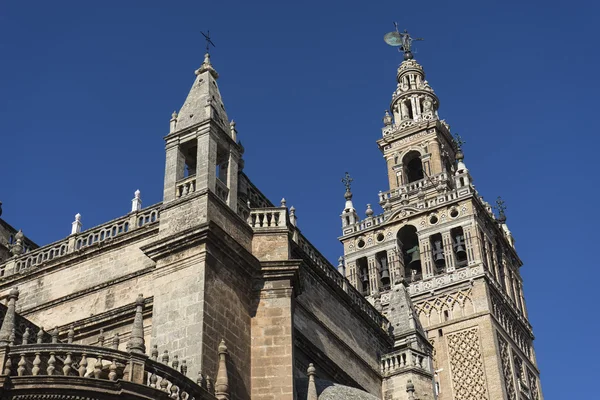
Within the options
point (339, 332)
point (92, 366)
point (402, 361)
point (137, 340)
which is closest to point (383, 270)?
point (402, 361)

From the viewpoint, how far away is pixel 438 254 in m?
41.7

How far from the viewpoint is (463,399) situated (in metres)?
37.6

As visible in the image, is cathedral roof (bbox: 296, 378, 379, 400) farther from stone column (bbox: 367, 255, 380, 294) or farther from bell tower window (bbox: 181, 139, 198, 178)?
stone column (bbox: 367, 255, 380, 294)

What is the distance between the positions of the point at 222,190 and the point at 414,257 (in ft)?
80.6

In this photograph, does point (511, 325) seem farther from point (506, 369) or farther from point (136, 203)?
point (136, 203)

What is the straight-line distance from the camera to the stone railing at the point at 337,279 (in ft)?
73.8

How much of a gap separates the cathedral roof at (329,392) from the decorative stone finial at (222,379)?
100 inches

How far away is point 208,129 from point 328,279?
17.1ft

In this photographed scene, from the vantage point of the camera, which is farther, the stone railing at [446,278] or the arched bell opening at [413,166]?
the arched bell opening at [413,166]

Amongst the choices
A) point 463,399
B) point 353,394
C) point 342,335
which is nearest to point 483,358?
point 463,399

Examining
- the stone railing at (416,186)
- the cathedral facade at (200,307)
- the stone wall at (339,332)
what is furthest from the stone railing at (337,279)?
the stone railing at (416,186)

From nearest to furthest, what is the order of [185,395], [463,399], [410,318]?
1. [185,395]
2. [410,318]
3. [463,399]

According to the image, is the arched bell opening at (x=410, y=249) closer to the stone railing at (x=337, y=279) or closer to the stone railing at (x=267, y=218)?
the stone railing at (x=337, y=279)

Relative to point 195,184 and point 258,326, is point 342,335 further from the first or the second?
point 195,184
